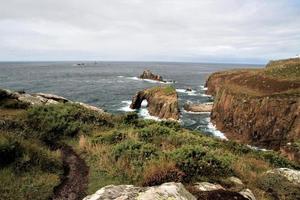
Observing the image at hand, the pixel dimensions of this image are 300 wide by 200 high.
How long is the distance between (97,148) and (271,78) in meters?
47.3

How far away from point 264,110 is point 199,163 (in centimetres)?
3340

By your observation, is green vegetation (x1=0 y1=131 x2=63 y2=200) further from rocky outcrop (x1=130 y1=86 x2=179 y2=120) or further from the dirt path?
rocky outcrop (x1=130 y1=86 x2=179 y2=120)

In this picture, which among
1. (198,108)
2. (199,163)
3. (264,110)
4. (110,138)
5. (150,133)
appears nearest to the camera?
(199,163)

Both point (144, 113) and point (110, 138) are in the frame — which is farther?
point (144, 113)

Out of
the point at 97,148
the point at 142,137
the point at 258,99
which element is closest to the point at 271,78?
the point at 258,99

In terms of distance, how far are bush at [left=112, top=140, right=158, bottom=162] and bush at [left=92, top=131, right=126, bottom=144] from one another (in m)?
2.76

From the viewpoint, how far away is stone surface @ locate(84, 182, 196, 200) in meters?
6.74

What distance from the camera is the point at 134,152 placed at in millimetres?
12352

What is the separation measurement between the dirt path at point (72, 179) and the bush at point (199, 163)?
142 inches

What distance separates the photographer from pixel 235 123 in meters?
45.2

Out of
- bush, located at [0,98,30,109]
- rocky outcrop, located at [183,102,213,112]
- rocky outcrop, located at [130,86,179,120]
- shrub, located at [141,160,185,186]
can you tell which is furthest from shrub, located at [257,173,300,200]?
rocky outcrop, located at [183,102,213,112]

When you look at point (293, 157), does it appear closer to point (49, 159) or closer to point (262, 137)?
point (262, 137)

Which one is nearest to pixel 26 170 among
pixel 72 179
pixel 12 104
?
pixel 72 179

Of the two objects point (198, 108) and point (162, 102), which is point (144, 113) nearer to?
point (162, 102)
